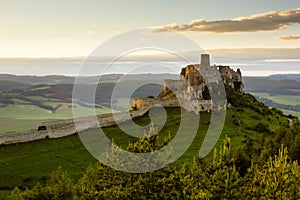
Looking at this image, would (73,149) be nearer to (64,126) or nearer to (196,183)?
(64,126)

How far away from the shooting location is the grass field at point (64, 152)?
6512cm

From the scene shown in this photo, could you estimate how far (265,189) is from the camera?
117 ft

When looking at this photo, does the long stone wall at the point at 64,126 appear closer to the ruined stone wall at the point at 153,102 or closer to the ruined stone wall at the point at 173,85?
the ruined stone wall at the point at 153,102

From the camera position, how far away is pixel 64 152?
78.6m

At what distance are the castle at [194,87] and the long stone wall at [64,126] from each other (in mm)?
8278

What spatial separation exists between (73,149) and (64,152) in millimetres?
2934

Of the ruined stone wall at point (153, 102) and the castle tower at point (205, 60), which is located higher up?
the castle tower at point (205, 60)

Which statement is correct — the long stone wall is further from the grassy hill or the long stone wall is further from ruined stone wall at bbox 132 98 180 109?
ruined stone wall at bbox 132 98 180 109

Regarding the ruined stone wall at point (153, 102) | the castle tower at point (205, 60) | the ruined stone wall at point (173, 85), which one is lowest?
the ruined stone wall at point (153, 102)

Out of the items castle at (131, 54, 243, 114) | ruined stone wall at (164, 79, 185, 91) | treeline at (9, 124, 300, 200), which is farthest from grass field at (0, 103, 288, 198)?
treeline at (9, 124, 300, 200)

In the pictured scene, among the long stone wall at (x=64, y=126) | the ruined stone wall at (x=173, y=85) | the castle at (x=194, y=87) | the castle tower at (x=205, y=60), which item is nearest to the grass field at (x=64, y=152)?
the long stone wall at (x=64, y=126)

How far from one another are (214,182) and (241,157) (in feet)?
90.5

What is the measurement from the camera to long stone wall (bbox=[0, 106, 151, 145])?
8325cm

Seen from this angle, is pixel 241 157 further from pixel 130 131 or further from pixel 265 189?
pixel 130 131
